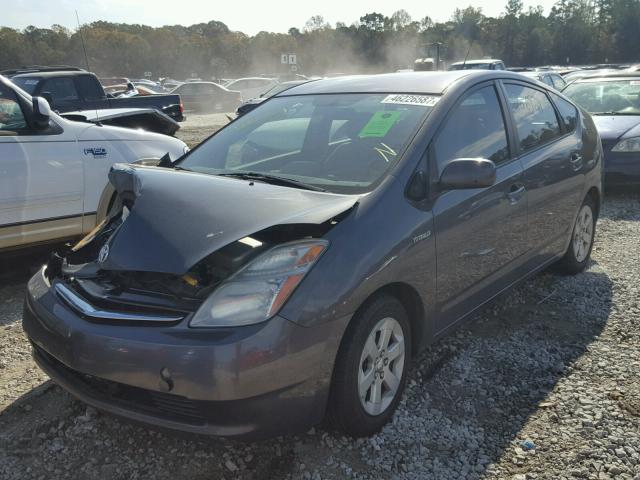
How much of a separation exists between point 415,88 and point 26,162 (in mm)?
3193

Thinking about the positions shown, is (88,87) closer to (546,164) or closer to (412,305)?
(546,164)

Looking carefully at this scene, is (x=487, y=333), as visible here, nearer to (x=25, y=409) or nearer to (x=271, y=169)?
(x=271, y=169)

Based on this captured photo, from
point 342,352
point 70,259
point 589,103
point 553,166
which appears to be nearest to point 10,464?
point 70,259

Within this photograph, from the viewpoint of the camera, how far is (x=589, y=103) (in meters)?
9.02

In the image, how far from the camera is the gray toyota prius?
7.21ft

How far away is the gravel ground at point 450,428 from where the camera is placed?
2.48 meters

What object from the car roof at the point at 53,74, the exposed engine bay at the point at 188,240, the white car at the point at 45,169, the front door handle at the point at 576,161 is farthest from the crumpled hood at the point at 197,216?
the car roof at the point at 53,74

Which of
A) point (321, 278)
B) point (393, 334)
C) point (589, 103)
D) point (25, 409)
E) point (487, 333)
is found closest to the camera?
point (321, 278)

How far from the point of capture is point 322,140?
3.43m

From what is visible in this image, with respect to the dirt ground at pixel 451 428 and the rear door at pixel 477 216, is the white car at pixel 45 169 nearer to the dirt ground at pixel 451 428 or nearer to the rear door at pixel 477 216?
the dirt ground at pixel 451 428

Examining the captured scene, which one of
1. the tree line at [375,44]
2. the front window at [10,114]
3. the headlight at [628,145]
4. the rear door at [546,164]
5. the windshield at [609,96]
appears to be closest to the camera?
the rear door at [546,164]

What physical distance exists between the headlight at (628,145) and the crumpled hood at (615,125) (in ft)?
0.36

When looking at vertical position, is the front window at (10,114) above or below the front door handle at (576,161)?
above

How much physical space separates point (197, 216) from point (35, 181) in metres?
2.79
